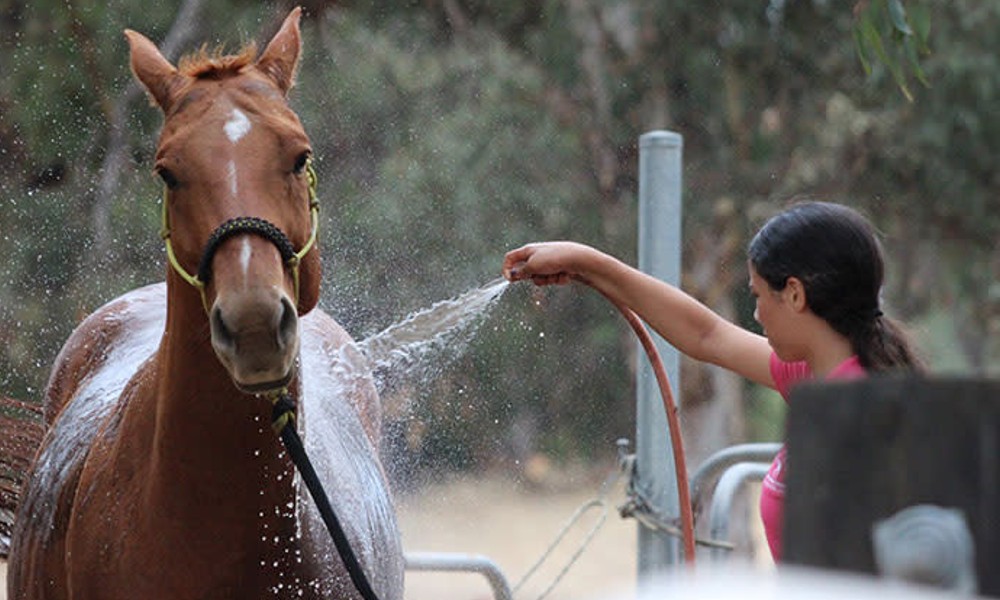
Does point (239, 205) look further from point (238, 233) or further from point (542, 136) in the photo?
point (542, 136)

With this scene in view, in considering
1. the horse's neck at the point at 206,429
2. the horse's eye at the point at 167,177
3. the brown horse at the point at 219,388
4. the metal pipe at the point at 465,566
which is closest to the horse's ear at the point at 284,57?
the brown horse at the point at 219,388

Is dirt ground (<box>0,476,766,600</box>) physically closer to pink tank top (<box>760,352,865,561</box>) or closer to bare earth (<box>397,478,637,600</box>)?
bare earth (<box>397,478,637,600</box>)

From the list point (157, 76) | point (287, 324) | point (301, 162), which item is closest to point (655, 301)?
point (301, 162)

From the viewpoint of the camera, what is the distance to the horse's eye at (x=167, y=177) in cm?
341

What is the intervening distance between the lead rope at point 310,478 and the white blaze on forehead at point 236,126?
504mm

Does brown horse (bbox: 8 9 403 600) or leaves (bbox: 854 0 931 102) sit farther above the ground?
leaves (bbox: 854 0 931 102)

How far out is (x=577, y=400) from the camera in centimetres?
1597

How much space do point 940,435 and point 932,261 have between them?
1734cm

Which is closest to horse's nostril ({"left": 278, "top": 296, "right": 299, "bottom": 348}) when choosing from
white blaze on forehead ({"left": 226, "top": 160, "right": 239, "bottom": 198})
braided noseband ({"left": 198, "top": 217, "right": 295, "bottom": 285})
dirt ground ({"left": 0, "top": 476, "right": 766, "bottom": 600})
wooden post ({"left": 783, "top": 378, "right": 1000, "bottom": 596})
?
braided noseband ({"left": 198, "top": 217, "right": 295, "bottom": 285})

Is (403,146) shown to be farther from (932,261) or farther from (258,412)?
(258,412)

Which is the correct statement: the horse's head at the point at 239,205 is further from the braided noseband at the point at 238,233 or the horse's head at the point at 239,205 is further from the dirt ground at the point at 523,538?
the dirt ground at the point at 523,538

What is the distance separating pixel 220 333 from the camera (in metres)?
3.10

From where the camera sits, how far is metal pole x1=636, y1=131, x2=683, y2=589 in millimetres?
5078

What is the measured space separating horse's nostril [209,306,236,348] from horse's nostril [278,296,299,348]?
9 cm
